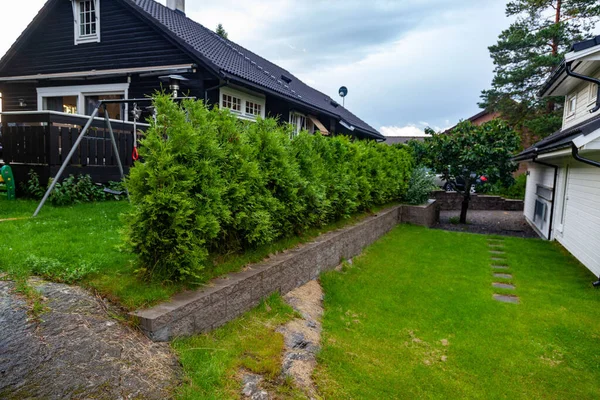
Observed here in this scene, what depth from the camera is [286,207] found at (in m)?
4.60

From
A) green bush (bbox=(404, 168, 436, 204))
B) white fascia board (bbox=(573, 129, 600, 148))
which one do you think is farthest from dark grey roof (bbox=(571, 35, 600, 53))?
green bush (bbox=(404, 168, 436, 204))

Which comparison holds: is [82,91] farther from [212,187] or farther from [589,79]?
[589,79]

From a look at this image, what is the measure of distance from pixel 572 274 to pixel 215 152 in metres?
6.40

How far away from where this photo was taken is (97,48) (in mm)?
11625

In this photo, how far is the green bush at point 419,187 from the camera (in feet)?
37.0

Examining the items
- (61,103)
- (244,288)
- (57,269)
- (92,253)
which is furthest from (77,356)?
(61,103)

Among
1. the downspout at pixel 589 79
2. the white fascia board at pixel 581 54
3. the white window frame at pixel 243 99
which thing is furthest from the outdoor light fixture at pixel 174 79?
the downspout at pixel 589 79

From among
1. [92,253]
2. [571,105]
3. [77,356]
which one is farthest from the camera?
[571,105]

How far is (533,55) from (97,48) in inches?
845

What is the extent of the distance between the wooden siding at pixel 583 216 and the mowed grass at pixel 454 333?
14.5 inches

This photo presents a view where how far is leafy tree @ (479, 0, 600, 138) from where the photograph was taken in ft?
64.4

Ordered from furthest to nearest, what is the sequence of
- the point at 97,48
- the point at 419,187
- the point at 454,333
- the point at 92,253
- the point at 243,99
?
the point at 243,99 → the point at 97,48 → the point at 419,187 → the point at 454,333 → the point at 92,253

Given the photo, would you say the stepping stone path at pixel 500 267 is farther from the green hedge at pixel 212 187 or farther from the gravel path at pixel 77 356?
the gravel path at pixel 77 356

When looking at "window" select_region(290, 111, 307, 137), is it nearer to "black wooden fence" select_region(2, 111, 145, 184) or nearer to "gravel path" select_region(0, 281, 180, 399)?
"black wooden fence" select_region(2, 111, 145, 184)
